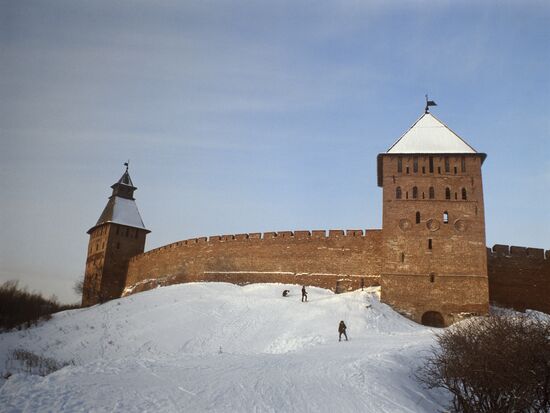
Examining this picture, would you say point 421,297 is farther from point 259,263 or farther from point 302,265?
point 259,263

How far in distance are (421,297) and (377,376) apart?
11.4 m

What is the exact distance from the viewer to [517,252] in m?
24.1

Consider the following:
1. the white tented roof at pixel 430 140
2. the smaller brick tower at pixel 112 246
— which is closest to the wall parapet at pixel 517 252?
the white tented roof at pixel 430 140

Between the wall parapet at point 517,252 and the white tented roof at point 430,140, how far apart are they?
474 centimetres

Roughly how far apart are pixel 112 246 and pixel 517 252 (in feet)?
83.7

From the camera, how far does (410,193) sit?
23312 mm

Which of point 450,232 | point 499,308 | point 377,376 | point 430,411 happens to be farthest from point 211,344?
point 499,308

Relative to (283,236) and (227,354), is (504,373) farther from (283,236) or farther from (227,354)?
(283,236)

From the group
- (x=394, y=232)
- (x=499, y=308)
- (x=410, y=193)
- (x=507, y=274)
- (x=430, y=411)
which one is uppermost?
(x=410, y=193)

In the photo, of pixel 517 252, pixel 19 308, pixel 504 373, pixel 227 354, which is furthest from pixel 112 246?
pixel 504 373

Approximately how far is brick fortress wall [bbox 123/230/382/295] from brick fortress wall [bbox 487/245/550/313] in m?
5.32

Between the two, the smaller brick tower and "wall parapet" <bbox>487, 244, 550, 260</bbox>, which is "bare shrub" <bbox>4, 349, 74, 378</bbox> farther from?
"wall parapet" <bbox>487, 244, 550, 260</bbox>

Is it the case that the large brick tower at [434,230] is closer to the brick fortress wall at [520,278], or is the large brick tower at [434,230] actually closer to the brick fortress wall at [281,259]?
the brick fortress wall at [281,259]

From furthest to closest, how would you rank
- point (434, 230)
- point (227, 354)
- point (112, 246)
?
point (112, 246) → point (434, 230) → point (227, 354)
